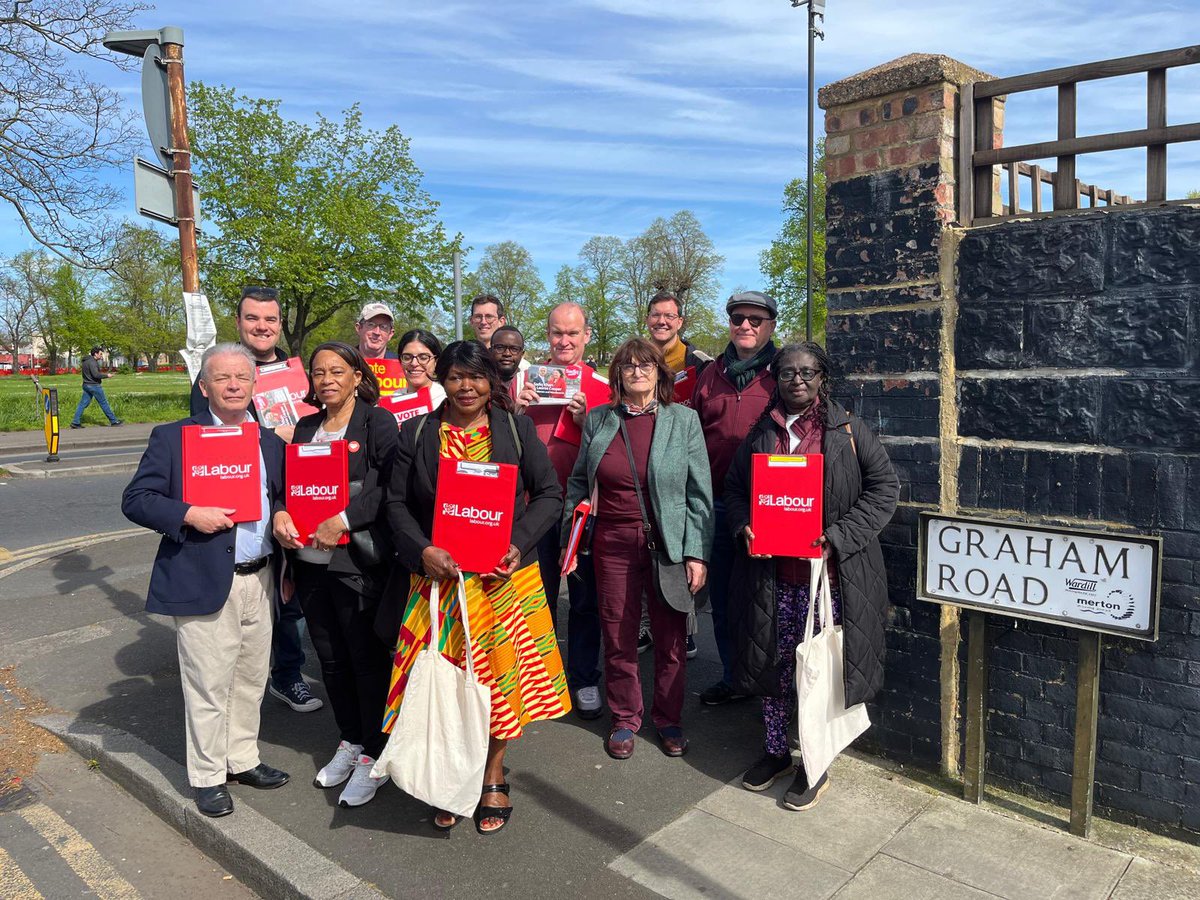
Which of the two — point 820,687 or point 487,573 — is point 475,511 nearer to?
point 487,573

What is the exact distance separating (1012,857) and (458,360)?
9.08ft

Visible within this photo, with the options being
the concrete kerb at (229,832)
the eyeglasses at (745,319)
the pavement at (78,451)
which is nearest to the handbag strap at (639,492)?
the eyeglasses at (745,319)

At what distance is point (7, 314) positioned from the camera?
205ft

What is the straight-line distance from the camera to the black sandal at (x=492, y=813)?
334 cm

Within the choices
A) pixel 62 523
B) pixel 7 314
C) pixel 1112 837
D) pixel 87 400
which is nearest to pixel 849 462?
pixel 1112 837

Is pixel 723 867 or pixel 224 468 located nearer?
pixel 723 867

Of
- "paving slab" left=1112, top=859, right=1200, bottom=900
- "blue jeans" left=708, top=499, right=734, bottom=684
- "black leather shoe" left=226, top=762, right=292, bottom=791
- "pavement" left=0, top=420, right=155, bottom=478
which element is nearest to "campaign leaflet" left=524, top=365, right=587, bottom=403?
"blue jeans" left=708, top=499, right=734, bottom=684

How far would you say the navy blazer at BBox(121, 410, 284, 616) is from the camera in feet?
11.0

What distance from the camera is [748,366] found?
421 cm

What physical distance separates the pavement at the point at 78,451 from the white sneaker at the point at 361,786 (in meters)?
12.8

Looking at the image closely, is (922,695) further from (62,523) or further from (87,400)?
(87,400)

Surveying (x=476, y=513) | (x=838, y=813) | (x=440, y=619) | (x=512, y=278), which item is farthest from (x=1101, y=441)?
(x=512, y=278)

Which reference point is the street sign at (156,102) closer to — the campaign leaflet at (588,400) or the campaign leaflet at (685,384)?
the campaign leaflet at (588,400)

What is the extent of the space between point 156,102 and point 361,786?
4.69 meters
